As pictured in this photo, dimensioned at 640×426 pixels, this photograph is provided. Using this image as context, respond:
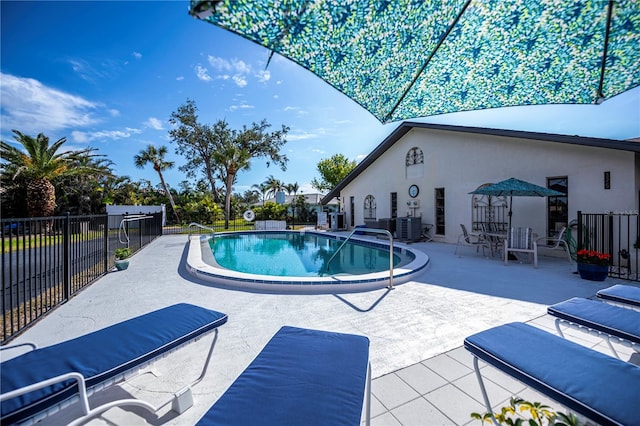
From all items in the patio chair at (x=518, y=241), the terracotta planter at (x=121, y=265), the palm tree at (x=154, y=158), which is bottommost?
the terracotta planter at (x=121, y=265)

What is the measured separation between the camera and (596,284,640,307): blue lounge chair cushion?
330 cm

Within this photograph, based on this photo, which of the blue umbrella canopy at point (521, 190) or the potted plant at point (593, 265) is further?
the blue umbrella canopy at point (521, 190)

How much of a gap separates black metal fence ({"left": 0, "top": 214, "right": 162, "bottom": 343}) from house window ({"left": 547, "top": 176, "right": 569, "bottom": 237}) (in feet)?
43.1

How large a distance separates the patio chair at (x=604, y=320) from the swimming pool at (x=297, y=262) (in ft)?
10.2

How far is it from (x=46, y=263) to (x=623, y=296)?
903cm

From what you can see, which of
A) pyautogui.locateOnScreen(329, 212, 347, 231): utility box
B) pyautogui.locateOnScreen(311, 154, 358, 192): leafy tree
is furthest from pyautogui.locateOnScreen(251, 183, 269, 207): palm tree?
pyautogui.locateOnScreen(329, 212, 347, 231): utility box

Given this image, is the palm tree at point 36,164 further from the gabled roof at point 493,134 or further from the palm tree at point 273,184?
the palm tree at point 273,184

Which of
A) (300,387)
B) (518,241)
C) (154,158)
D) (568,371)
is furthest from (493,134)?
(154,158)

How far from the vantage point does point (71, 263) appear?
5176mm

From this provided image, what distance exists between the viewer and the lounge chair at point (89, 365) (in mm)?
1520

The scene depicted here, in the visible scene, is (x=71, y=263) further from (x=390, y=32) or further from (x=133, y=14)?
(x=390, y=32)

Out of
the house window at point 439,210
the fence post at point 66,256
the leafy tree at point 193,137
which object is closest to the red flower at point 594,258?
the house window at point 439,210

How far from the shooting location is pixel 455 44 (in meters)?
2.60

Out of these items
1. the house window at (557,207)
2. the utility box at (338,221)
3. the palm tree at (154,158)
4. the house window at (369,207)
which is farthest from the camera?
the palm tree at (154,158)
